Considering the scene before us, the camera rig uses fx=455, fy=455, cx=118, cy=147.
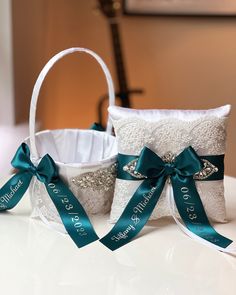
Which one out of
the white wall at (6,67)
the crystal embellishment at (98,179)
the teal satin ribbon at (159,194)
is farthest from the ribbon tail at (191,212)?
the white wall at (6,67)

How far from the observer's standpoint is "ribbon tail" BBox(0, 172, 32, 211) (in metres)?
0.89

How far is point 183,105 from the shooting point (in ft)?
7.60

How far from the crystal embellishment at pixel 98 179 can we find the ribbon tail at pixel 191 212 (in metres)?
0.12

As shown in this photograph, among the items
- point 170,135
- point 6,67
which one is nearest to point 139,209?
point 170,135

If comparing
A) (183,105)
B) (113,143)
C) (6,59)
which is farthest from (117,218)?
(183,105)

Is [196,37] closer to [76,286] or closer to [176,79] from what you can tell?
[176,79]

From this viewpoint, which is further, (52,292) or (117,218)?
(117,218)

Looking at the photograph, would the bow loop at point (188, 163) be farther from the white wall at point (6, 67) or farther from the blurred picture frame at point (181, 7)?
the blurred picture frame at point (181, 7)

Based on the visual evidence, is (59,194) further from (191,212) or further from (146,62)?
(146,62)

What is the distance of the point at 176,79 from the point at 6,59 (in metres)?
0.97

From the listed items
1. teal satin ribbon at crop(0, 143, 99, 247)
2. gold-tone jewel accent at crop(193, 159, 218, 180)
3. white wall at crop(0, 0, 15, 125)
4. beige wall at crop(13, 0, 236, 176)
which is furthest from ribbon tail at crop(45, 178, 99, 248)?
beige wall at crop(13, 0, 236, 176)

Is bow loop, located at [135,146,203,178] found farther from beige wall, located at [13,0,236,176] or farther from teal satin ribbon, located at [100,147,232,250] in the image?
beige wall, located at [13,0,236,176]

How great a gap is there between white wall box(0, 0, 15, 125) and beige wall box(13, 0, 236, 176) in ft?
1.17

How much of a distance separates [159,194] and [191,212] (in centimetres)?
7
